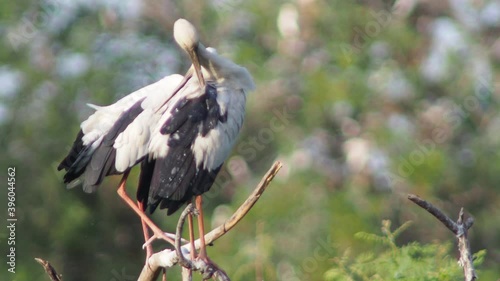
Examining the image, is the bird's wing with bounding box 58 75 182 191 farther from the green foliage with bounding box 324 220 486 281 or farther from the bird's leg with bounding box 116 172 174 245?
the green foliage with bounding box 324 220 486 281

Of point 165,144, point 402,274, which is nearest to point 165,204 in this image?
point 165,144

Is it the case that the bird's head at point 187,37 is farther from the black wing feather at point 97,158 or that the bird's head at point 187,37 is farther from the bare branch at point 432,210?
the bare branch at point 432,210

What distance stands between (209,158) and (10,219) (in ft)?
22.0

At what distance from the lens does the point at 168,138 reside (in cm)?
570

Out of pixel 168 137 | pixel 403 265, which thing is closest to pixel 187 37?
pixel 168 137

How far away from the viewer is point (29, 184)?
44.9 feet

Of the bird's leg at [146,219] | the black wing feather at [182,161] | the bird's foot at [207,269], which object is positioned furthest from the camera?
the bird's leg at [146,219]

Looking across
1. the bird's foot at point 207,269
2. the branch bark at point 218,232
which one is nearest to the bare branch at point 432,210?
the branch bark at point 218,232

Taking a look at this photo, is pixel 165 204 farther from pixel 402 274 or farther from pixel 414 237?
pixel 414 237

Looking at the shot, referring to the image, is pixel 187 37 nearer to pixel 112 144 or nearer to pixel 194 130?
pixel 194 130

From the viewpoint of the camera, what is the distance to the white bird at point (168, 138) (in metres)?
5.63

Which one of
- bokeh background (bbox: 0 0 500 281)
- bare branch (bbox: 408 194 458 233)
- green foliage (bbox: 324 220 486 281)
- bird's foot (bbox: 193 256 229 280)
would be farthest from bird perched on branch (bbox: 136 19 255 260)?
bokeh background (bbox: 0 0 500 281)

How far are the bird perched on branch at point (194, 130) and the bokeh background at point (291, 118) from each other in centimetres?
427

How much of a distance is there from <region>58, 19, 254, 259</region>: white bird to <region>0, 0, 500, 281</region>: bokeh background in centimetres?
435
